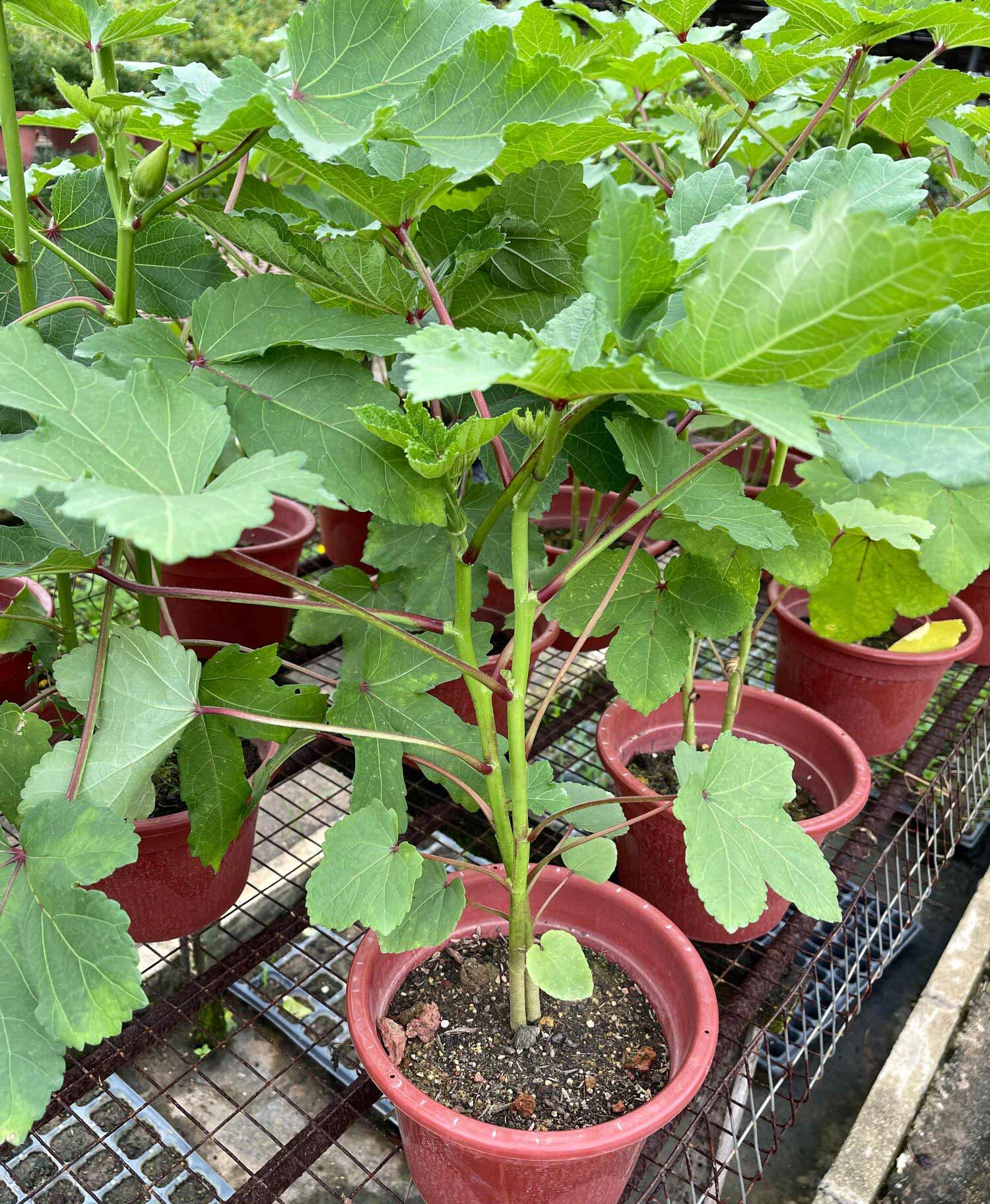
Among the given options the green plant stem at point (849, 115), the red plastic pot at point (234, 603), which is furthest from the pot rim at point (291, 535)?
the green plant stem at point (849, 115)

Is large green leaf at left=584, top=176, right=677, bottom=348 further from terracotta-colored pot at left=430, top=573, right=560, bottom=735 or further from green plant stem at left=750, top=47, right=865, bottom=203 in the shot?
terracotta-colored pot at left=430, top=573, right=560, bottom=735

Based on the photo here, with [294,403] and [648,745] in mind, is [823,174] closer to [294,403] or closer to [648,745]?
[294,403]

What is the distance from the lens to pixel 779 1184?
1.21m

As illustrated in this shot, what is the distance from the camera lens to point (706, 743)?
1.35 m

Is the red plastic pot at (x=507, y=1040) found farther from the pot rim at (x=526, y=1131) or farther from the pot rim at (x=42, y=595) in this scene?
the pot rim at (x=42, y=595)

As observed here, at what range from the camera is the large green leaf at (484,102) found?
2.13 ft

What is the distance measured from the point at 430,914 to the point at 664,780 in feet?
1.79

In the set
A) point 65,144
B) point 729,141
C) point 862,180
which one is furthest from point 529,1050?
point 65,144

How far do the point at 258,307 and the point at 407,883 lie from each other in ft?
1.56

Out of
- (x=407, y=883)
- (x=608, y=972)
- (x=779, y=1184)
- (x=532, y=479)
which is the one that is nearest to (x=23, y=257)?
(x=532, y=479)

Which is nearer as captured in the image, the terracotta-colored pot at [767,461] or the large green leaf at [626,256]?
the large green leaf at [626,256]

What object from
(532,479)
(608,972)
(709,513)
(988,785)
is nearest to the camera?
(532,479)

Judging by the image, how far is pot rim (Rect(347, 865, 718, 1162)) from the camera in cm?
71

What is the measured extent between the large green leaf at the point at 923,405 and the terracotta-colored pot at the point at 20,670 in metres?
0.97
